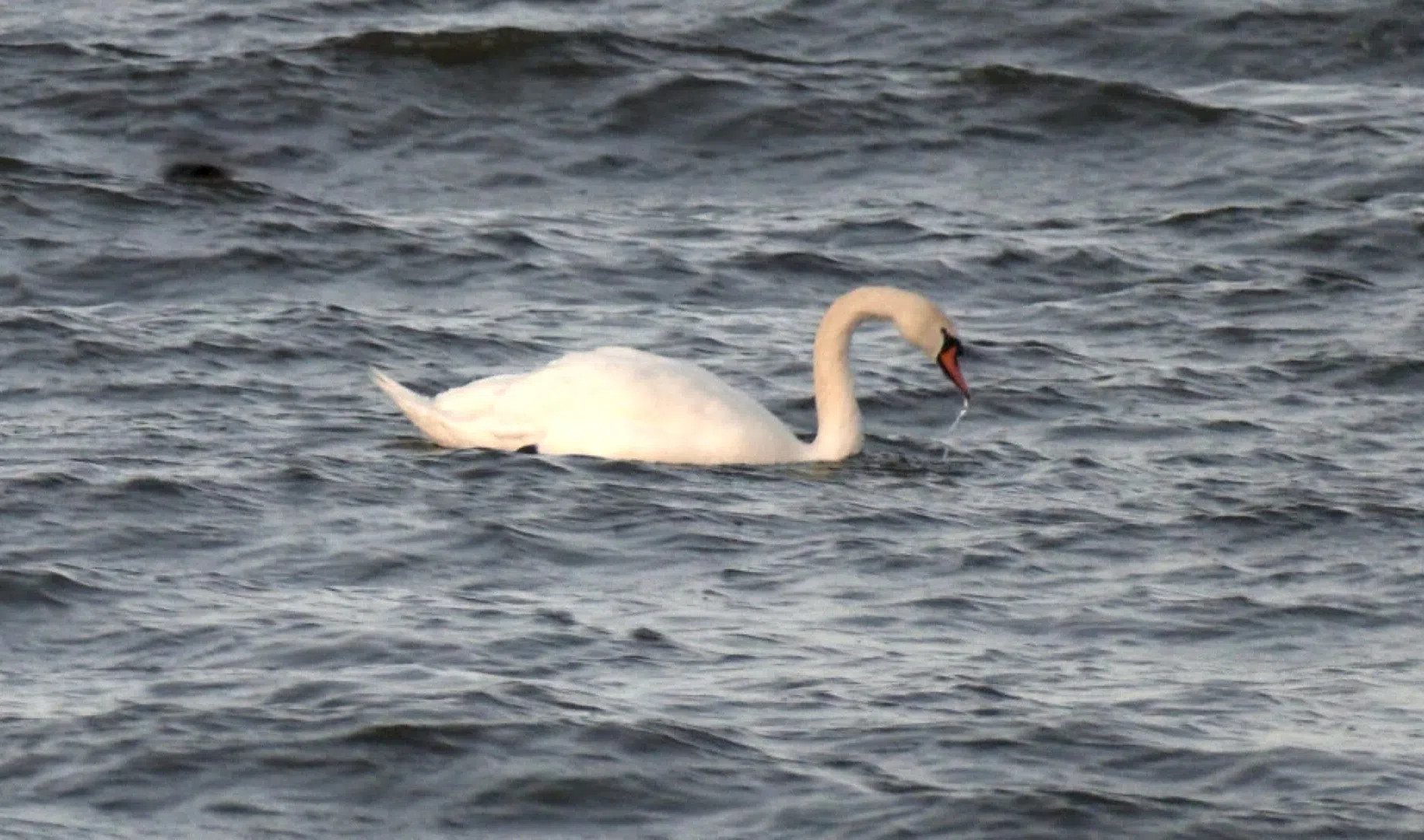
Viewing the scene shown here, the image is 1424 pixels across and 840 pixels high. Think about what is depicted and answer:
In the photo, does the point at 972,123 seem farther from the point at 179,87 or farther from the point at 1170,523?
the point at 1170,523

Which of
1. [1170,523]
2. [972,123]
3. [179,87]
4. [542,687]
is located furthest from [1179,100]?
[542,687]

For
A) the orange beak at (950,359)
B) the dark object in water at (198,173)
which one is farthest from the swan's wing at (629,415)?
the dark object in water at (198,173)

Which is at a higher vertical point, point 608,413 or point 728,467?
point 608,413

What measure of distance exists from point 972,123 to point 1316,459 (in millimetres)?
6544

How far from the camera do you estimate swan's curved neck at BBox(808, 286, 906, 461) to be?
10766mm

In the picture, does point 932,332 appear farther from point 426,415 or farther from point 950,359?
point 426,415

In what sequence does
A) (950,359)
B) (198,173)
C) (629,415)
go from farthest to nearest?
(198,173) → (950,359) → (629,415)

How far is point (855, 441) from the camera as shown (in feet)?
35.4

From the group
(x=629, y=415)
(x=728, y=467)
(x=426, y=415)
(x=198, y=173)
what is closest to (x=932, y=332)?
(x=728, y=467)

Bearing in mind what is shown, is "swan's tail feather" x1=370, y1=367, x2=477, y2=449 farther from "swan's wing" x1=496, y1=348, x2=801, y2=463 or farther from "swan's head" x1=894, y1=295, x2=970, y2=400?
"swan's head" x1=894, y1=295, x2=970, y2=400

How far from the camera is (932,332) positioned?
1095 cm

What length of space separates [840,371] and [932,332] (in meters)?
0.35

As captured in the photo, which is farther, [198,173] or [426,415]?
[198,173]

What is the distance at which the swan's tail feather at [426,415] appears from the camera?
10352 mm
